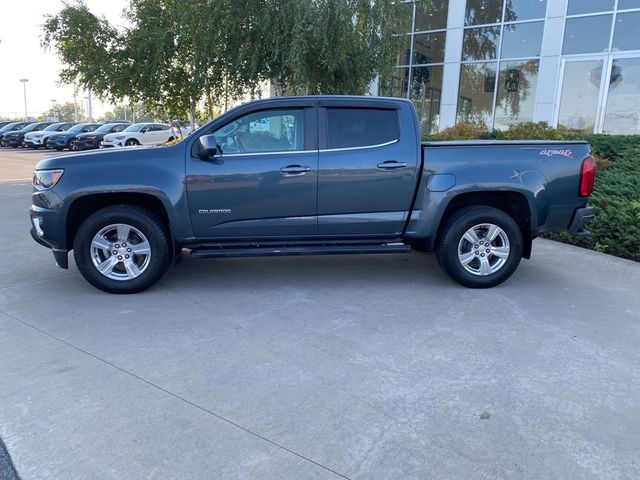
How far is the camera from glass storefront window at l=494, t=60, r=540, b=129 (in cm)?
1584

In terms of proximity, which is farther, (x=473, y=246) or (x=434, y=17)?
(x=434, y=17)

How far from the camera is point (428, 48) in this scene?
1794cm

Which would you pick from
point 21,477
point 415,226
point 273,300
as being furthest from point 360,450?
point 415,226

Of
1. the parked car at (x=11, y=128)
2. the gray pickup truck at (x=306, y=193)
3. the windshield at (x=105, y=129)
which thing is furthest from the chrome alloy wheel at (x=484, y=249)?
the parked car at (x=11, y=128)

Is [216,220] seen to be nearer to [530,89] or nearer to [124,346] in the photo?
[124,346]

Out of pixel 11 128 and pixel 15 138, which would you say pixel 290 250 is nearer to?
pixel 15 138

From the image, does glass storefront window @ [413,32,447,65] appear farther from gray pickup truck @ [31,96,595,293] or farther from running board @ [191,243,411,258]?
running board @ [191,243,411,258]

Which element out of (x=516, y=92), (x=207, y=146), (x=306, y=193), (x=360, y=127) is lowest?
(x=306, y=193)

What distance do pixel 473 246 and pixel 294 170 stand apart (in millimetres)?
2025

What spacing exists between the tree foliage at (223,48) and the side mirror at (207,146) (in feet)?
23.3

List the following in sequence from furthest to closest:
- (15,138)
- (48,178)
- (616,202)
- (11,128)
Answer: (11,128) → (15,138) → (616,202) → (48,178)

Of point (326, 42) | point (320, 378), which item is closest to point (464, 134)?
point (326, 42)

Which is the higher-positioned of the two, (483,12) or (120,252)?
(483,12)

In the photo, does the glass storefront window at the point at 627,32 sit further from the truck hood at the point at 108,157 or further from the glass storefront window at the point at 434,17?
the truck hood at the point at 108,157
